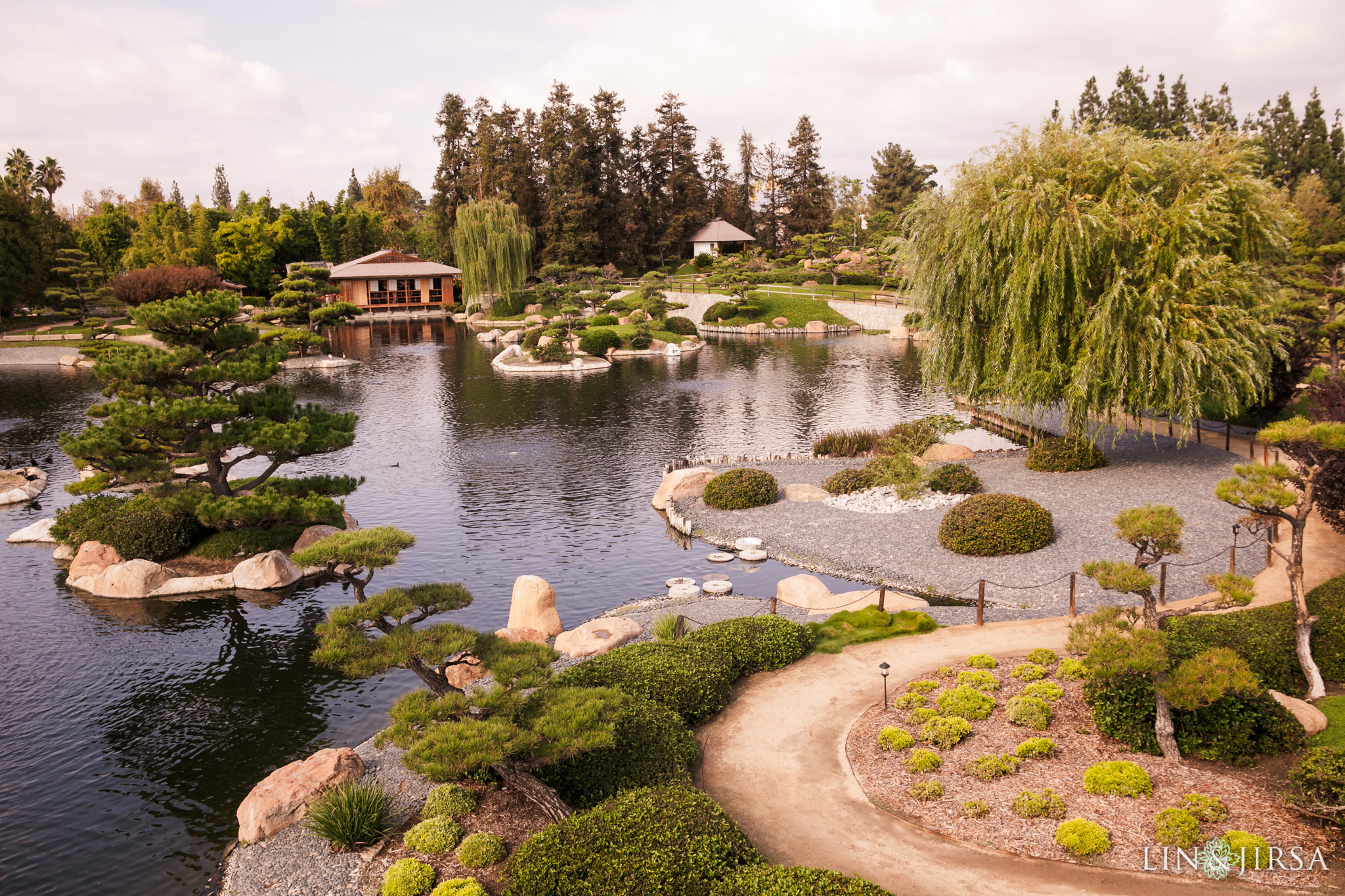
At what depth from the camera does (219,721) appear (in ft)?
52.6

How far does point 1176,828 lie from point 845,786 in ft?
13.7

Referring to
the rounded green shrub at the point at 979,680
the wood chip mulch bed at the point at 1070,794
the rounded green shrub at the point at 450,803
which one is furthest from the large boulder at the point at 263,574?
the rounded green shrub at the point at 979,680

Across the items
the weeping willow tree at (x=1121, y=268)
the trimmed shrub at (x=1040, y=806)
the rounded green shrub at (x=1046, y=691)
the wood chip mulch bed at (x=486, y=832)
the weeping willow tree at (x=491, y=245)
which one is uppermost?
the weeping willow tree at (x=491, y=245)

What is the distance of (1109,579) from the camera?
11.9 meters

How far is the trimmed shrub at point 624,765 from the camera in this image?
11.7m

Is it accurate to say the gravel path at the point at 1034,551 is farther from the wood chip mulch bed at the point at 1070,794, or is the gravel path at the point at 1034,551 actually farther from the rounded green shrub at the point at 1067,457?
the wood chip mulch bed at the point at 1070,794

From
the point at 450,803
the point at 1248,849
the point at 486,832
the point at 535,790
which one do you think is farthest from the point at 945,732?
the point at 450,803

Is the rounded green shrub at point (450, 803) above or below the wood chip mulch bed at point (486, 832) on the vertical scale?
above

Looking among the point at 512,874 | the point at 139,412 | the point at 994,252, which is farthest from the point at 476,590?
the point at 994,252

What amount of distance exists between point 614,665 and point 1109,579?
317 inches

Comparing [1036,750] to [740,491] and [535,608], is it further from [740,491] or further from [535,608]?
[740,491]

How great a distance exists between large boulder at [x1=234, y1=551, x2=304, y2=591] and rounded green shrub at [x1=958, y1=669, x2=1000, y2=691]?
1764cm

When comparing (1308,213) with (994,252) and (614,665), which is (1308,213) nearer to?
(994,252)

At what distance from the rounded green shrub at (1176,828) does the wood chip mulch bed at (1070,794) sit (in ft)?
0.40
